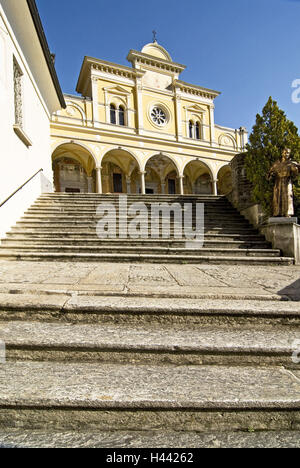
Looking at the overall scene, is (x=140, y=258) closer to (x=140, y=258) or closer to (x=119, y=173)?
(x=140, y=258)

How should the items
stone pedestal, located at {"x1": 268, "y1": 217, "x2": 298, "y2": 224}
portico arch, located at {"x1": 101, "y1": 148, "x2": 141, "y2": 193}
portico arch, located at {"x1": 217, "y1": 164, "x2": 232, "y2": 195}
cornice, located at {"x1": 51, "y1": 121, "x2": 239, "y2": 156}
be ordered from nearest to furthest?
stone pedestal, located at {"x1": 268, "y1": 217, "x2": 298, "y2": 224} < cornice, located at {"x1": 51, "y1": 121, "x2": 239, "y2": 156} < portico arch, located at {"x1": 101, "y1": 148, "x2": 141, "y2": 193} < portico arch, located at {"x1": 217, "y1": 164, "x2": 232, "y2": 195}

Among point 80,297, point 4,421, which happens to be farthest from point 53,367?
point 80,297

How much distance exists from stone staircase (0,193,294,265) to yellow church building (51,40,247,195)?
38.0 feet

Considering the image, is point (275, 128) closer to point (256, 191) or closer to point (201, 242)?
point (256, 191)

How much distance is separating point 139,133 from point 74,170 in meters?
6.25

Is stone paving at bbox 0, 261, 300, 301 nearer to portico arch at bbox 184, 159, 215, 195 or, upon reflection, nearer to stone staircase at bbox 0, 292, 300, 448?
stone staircase at bbox 0, 292, 300, 448

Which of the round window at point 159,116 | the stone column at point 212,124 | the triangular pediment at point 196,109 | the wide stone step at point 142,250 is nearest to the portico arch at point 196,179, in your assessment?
the stone column at point 212,124

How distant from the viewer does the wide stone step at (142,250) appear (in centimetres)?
539

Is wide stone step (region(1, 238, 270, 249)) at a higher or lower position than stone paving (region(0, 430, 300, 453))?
higher

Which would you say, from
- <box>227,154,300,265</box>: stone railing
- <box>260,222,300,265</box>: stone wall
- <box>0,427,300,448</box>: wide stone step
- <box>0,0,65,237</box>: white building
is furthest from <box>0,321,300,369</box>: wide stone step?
<box>0,0,65,237</box>: white building

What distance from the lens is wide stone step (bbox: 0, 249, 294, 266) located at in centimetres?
496

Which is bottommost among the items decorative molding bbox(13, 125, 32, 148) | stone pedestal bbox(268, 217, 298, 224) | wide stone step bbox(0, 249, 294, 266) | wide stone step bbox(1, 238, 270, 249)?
wide stone step bbox(0, 249, 294, 266)

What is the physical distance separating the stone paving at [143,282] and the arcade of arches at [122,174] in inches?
600
